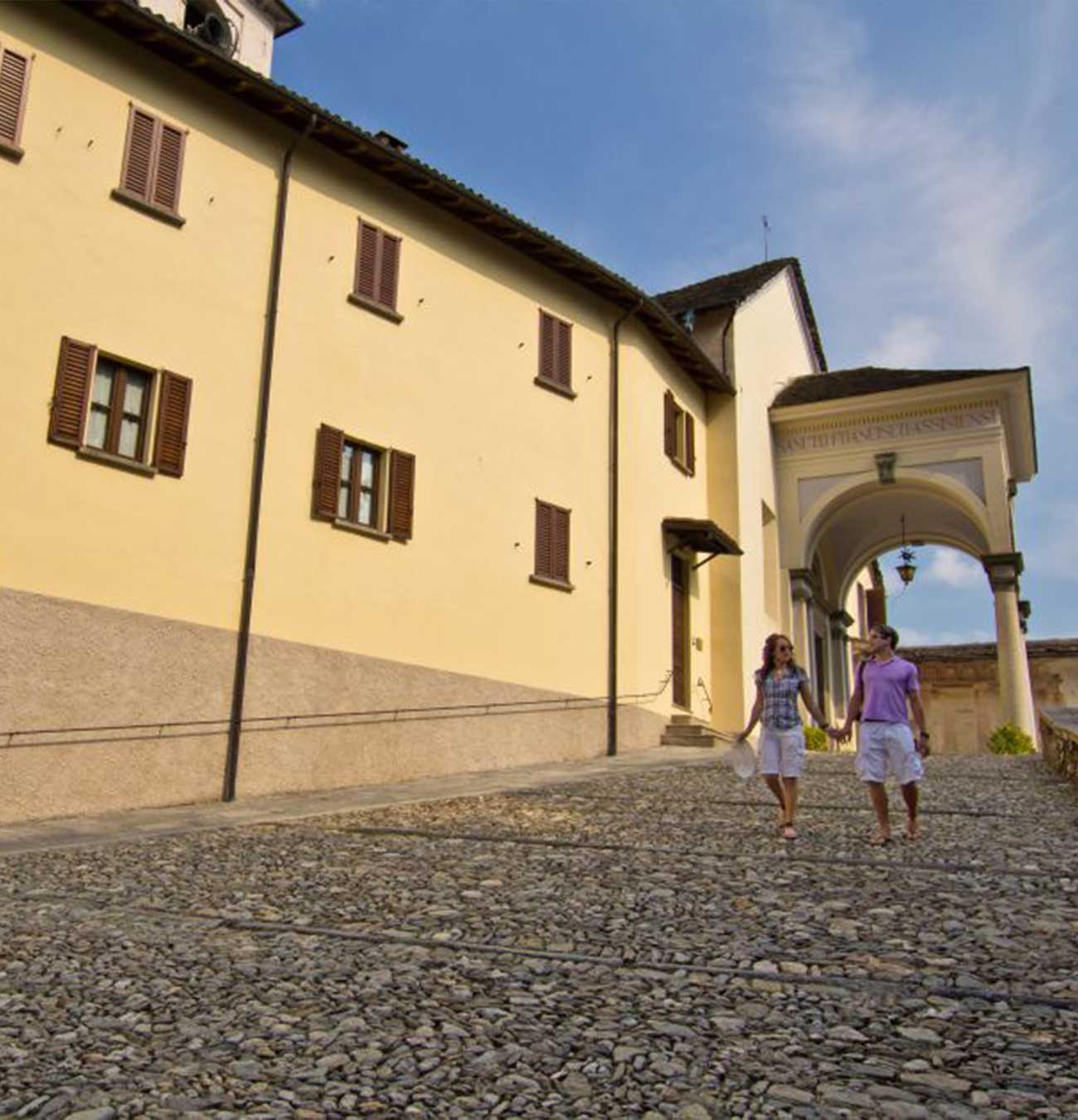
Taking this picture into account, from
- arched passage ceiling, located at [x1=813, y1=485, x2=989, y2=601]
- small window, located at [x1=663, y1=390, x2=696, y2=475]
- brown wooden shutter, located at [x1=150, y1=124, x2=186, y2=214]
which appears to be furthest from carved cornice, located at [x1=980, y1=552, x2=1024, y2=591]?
brown wooden shutter, located at [x1=150, y1=124, x2=186, y2=214]

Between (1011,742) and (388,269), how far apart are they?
→ 14.2 meters

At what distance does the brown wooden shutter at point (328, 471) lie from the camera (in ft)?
44.8

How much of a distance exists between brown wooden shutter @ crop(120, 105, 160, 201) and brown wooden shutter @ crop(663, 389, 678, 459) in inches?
416

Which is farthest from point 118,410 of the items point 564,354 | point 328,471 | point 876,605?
point 876,605

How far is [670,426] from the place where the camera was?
20.6 m

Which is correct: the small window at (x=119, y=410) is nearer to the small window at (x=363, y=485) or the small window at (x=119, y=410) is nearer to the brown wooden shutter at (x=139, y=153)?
the brown wooden shutter at (x=139, y=153)

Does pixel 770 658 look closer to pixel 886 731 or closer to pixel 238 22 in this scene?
pixel 886 731

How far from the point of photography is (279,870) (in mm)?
7551

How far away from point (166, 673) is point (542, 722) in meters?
6.36

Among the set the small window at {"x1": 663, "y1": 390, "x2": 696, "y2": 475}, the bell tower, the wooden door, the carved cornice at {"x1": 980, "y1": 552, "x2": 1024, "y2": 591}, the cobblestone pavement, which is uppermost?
the bell tower

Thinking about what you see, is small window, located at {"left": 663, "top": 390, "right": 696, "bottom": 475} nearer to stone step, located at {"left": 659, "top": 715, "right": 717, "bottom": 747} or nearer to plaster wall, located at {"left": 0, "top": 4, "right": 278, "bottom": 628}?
stone step, located at {"left": 659, "top": 715, "right": 717, "bottom": 747}

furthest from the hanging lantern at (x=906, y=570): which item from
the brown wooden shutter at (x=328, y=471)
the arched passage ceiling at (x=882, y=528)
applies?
the brown wooden shutter at (x=328, y=471)

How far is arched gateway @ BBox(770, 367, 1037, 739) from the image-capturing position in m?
22.3

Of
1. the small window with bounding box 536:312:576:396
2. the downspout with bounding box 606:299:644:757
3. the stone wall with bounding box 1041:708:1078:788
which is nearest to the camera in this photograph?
the stone wall with bounding box 1041:708:1078:788
